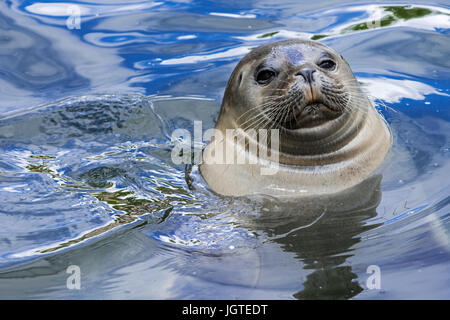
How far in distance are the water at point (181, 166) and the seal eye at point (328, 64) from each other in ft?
2.65

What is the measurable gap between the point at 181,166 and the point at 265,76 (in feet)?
3.92

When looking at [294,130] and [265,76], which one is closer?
[294,130]

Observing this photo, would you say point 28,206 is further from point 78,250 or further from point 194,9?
point 194,9

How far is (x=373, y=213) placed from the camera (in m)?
4.54

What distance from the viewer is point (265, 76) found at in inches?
188

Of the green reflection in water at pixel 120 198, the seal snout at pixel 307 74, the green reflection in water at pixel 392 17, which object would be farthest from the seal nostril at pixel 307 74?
the green reflection in water at pixel 392 17

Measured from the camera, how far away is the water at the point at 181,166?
3.98 meters

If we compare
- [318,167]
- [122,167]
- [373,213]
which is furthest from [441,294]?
[122,167]

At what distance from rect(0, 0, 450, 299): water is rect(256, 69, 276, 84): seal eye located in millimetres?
811

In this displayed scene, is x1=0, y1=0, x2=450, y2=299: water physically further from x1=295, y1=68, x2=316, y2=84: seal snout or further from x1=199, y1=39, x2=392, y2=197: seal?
x1=295, y1=68, x2=316, y2=84: seal snout

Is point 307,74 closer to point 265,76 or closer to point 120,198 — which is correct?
point 265,76

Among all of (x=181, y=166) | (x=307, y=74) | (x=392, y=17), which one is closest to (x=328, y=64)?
(x=307, y=74)

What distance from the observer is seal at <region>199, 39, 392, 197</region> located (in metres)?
4.55

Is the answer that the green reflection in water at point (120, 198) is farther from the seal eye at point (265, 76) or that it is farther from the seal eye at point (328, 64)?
the seal eye at point (328, 64)
